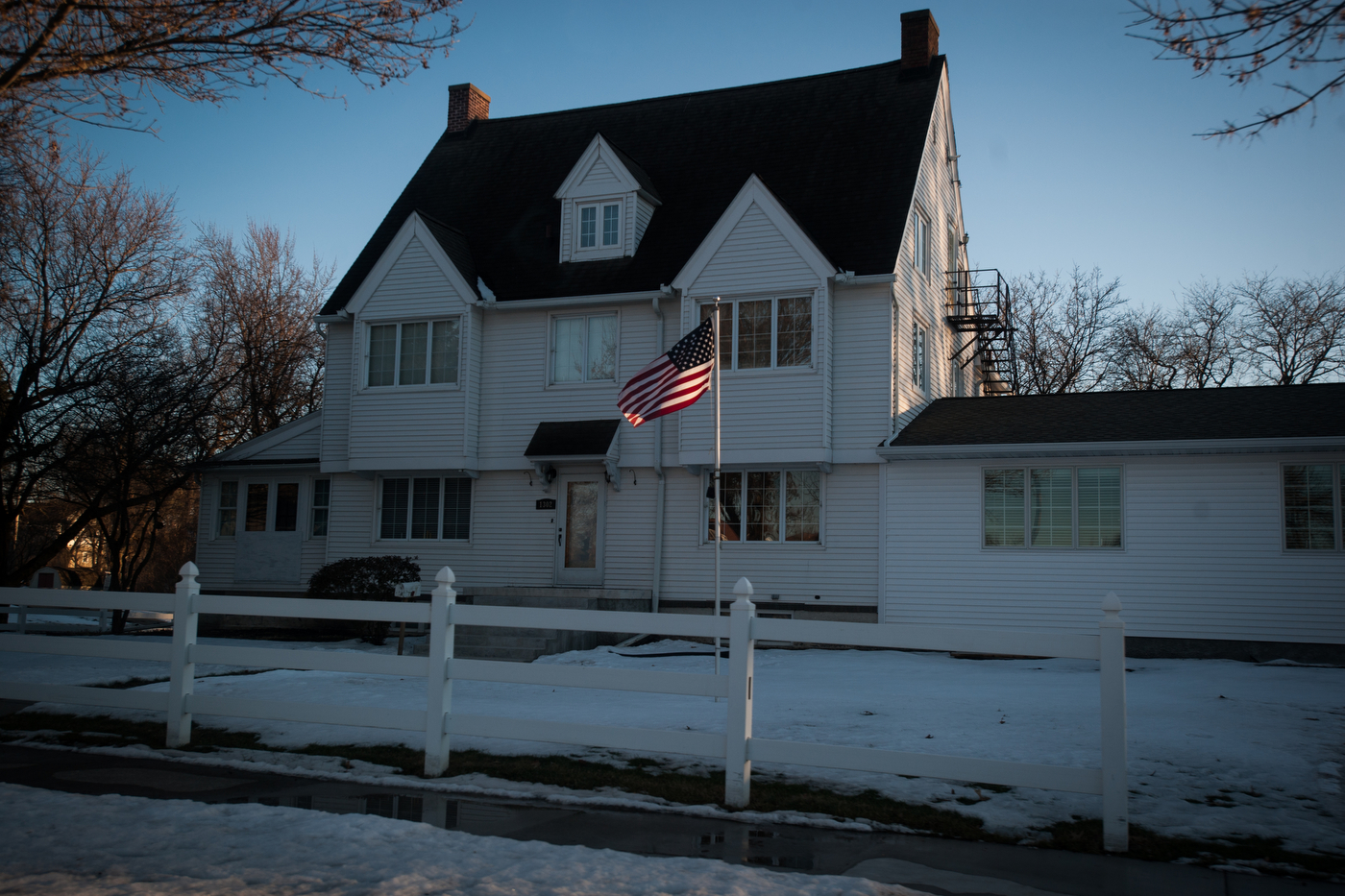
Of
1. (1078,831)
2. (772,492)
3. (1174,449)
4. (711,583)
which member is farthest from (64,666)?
(1174,449)

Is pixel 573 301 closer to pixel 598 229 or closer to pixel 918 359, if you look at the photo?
pixel 598 229

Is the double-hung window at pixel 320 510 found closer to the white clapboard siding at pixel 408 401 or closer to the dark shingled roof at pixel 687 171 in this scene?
the white clapboard siding at pixel 408 401

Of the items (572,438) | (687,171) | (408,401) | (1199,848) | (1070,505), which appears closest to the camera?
(1199,848)

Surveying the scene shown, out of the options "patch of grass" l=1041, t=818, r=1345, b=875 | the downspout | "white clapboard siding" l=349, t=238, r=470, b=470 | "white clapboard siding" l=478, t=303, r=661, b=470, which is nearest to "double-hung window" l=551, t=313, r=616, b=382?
"white clapboard siding" l=478, t=303, r=661, b=470

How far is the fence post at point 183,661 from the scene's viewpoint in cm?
815

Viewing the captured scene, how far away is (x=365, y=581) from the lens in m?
18.4

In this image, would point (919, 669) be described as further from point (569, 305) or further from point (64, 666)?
point (64, 666)

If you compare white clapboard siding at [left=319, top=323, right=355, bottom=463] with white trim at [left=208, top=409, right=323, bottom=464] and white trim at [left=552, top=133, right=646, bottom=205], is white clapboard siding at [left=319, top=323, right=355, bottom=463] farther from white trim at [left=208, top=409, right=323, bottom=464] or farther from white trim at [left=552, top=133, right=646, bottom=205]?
white trim at [left=552, top=133, right=646, bottom=205]

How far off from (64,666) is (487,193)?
14456mm

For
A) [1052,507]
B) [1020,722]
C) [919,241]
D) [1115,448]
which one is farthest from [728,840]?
[919,241]

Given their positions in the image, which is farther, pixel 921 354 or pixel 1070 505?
pixel 921 354

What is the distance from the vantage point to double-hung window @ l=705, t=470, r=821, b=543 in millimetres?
18641

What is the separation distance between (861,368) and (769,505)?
3.08 metres

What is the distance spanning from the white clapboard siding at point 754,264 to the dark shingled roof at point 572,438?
3.20m
